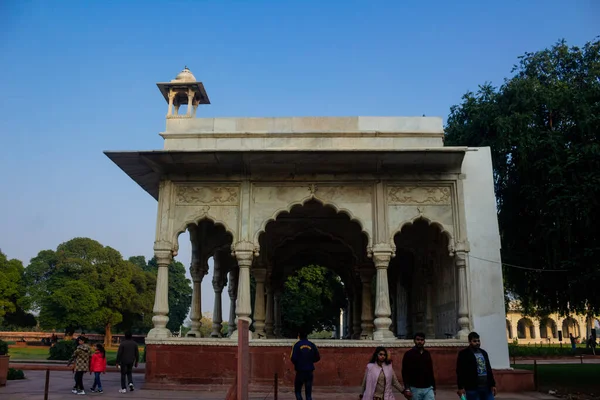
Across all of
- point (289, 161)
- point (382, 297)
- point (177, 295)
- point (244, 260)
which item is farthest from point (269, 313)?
point (177, 295)

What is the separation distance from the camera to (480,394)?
6906 millimetres

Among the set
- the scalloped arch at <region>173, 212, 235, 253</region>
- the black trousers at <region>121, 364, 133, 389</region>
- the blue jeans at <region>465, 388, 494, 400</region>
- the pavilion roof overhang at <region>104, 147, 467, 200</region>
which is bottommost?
the black trousers at <region>121, 364, 133, 389</region>

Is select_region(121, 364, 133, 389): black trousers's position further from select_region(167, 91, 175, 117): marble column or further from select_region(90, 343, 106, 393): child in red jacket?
select_region(167, 91, 175, 117): marble column

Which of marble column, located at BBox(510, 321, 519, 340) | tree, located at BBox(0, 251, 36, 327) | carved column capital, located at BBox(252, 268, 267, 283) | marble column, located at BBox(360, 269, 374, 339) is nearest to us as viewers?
marble column, located at BBox(360, 269, 374, 339)

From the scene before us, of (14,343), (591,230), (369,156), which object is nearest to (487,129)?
(591,230)

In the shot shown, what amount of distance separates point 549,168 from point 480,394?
32.4 feet

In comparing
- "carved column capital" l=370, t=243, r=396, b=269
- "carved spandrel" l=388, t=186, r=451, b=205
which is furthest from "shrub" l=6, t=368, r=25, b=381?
"carved spandrel" l=388, t=186, r=451, b=205

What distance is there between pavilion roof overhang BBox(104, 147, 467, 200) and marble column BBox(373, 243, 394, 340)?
1877mm

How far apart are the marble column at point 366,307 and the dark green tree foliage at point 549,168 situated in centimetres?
425

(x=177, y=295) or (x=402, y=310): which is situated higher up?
(x=177, y=295)

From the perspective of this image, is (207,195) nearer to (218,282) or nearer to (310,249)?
(218,282)

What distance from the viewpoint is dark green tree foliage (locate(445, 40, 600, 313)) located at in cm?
1403

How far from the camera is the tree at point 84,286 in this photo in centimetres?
4425

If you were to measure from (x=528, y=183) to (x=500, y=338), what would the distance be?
581cm
